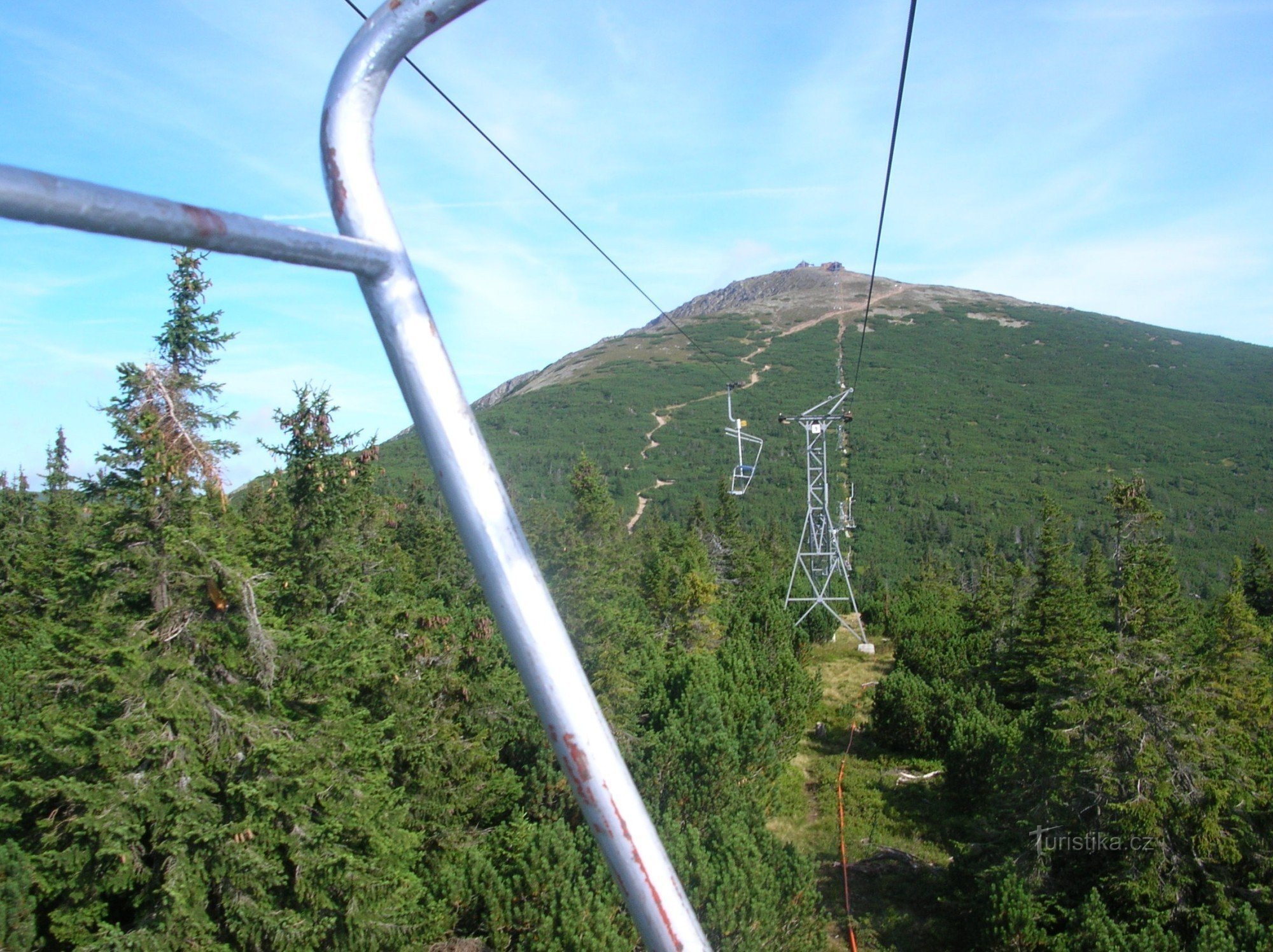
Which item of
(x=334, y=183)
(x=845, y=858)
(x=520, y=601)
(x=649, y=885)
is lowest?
(x=845, y=858)

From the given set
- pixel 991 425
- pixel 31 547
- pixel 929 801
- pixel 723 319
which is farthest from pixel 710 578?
pixel 723 319

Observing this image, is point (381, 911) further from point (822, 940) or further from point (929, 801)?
point (929, 801)

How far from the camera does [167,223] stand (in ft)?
2.40

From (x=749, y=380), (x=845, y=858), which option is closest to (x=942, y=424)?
(x=749, y=380)

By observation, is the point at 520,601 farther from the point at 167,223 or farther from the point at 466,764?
the point at 466,764

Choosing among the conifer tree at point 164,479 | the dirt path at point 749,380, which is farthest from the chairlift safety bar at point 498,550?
the dirt path at point 749,380

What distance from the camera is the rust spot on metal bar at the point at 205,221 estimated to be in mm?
754

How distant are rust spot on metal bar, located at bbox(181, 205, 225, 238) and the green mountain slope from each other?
64915 millimetres

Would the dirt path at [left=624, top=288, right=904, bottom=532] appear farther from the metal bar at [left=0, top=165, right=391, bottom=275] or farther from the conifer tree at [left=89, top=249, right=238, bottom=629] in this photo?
the metal bar at [left=0, top=165, right=391, bottom=275]

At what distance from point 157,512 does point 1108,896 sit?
12.5m

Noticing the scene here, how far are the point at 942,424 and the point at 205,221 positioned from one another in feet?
431

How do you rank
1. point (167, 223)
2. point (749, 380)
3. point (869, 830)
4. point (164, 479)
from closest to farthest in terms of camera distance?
1. point (167, 223)
2. point (164, 479)
3. point (869, 830)
4. point (749, 380)

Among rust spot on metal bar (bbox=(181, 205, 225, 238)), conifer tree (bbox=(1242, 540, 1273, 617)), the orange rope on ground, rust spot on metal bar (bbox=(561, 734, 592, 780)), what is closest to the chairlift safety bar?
rust spot on metal bar (bbox=(561, 734, 592, 780))

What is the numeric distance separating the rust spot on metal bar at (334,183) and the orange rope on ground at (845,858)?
550 inches
